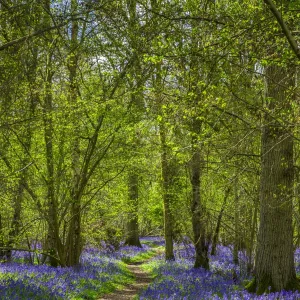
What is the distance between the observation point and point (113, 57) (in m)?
13.3

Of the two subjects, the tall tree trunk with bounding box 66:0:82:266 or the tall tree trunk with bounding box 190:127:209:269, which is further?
the tall tree trunk with bounding box 190:127:209:269

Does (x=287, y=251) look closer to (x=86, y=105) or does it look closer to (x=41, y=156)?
(x=86, y=105)

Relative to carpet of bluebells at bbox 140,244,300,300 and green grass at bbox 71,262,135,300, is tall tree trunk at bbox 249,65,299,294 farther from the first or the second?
green grass at bbox 71,262,135,300

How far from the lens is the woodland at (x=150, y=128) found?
7023 millimetres

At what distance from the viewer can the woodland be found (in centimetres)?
702

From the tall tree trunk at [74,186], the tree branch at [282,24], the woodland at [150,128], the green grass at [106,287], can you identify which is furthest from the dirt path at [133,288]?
the tree branch at [282,24]

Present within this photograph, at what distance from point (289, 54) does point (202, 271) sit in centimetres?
945

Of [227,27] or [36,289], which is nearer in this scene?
[227,27]

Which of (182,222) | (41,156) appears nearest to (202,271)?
(182,222)

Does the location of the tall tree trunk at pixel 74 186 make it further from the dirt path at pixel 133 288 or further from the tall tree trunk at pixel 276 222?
the tall tree trunk at pixel 276 222

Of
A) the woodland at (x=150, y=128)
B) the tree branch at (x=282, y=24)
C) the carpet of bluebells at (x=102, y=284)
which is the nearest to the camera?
the tree branch at (x=282, y=24)

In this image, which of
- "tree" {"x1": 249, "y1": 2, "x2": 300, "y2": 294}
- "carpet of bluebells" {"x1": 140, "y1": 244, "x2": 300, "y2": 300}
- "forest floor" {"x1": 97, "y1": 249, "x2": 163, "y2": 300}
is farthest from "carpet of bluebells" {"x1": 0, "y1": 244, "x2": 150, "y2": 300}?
"tree" {"x1": 249, "y1": 2, "x2": 300, "y2": 294}

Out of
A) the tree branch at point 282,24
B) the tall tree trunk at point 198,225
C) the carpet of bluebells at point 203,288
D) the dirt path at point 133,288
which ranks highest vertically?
the tree branch at point 282,24

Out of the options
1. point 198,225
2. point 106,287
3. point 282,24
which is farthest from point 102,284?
point 282,24
